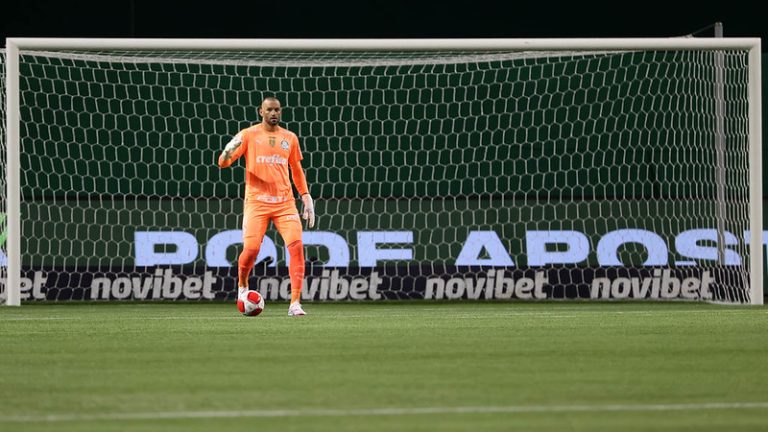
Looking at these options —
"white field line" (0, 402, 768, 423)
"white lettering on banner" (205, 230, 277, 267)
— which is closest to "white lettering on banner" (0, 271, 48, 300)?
"white lettering on banner" (205, 230, 277, 267)

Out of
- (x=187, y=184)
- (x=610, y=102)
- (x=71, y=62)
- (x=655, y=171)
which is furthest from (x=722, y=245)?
(x=71, y=62)

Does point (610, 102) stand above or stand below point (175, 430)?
above

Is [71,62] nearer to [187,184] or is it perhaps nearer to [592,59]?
[187,184]

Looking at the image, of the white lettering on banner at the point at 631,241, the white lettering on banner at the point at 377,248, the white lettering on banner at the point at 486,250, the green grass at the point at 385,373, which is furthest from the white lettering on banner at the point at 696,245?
the green grass at the point at 385,373

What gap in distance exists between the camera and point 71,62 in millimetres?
12125

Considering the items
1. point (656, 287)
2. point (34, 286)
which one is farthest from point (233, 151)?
point (656, 287)

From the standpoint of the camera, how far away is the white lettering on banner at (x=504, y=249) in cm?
1162

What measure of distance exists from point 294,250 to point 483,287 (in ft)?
9.65

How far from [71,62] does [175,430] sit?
8.74 m

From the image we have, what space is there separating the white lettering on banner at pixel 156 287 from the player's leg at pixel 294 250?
234cm

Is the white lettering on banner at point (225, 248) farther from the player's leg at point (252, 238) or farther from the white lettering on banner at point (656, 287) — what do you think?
the white lettering on banner at point (656, 287)

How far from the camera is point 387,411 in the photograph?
14.2 feet
